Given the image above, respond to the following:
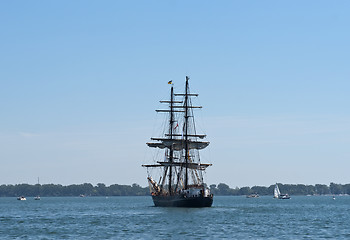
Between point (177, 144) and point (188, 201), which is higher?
point (177, 144)

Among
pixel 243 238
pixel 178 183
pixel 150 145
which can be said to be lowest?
pixel 243 238

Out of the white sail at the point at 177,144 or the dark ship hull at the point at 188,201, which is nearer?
the dark ship hull at the point at 188,201

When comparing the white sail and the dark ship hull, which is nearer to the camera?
the dark ship hull

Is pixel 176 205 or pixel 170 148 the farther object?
pixel 170 148

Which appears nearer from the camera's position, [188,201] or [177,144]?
[188,201]

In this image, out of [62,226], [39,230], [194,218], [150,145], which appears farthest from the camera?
[150,145]

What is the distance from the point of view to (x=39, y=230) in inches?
3339

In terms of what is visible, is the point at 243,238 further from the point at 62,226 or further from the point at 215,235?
the point at 62,226

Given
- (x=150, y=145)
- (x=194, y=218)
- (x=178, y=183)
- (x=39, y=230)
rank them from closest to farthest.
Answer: (x=39, y=230) → (x=194, y=218) → (x=178, y=183) → (x=150, y=145)

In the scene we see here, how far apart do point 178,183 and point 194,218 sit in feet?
155

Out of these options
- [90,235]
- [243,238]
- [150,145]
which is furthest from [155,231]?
[150,145]

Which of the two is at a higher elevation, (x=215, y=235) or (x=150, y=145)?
(x=150, y=145)

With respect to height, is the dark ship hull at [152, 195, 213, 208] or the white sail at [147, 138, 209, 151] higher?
the white sail at [147, 138, 209, 151]

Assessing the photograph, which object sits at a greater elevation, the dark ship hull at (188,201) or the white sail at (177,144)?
the white sail at (177,144)
